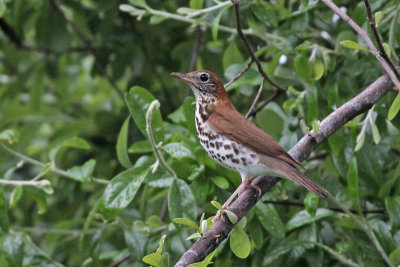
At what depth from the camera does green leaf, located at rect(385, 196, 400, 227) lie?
3.32 m

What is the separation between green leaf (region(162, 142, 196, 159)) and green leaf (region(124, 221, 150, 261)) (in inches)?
22.3

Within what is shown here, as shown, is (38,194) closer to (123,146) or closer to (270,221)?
(123,146)

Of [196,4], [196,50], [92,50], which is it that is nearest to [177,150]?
[196,4]

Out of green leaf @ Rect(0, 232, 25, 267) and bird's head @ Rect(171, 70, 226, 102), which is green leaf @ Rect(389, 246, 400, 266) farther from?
green leaf @ Rect(0, 232, 25, 267)

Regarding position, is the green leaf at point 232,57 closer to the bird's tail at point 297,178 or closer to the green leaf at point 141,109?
the green leaf at point 141,109

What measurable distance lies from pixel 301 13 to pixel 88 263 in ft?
6.34

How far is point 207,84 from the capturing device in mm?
3816

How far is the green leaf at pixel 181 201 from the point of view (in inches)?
130

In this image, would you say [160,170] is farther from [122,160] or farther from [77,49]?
[77,49]

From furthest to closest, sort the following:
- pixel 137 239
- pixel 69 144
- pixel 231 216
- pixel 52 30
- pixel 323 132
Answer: pixel 52 30 < pixel 69 144 < pixel 137 239 < pixel 323 132 < pixel 231 216

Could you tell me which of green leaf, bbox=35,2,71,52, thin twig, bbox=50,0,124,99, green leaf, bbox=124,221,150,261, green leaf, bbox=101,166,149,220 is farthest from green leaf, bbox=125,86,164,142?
green leaf, bbox=35,2,71,52

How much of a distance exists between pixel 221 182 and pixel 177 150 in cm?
30

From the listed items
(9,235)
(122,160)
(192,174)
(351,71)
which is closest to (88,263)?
(9,235)

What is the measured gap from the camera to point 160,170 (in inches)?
136
